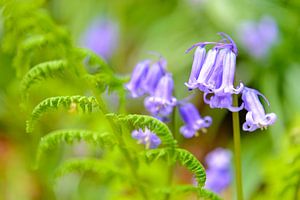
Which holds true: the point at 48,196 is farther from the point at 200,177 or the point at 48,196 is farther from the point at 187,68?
the point at 200,177

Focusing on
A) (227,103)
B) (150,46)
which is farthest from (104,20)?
(227,103)

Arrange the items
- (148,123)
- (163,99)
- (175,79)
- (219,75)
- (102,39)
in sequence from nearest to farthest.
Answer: (148,123)
(219,75)
(163,99)
(175,79)
(102,39)

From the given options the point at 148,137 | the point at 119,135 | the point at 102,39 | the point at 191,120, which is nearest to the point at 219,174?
the point at 191,120

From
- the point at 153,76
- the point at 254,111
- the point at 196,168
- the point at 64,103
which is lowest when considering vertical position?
the point at 196,168

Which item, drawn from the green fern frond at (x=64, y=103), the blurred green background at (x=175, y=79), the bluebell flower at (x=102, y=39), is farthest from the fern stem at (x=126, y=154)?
the bluebell flower at (x=102, y=39)

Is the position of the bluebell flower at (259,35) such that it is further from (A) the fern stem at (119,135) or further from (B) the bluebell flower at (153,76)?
(A) the fern stem at (119,135)

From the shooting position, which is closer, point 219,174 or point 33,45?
point 33,45

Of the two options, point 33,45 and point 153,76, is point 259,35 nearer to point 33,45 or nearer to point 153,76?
point 153,76

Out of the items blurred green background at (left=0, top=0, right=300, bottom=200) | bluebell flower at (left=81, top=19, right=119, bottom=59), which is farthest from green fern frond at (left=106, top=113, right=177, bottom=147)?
bluebell flower at (left=81, top=19, right=119, bottom=59)

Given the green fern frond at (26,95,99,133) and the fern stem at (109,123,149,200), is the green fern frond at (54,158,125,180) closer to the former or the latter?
the fern stem at (109,123,149,200)
